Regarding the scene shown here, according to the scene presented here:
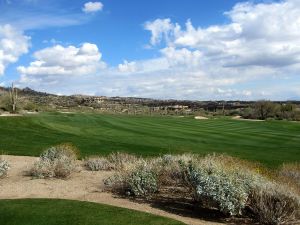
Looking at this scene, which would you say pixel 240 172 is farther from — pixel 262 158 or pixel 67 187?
pixel 262 158

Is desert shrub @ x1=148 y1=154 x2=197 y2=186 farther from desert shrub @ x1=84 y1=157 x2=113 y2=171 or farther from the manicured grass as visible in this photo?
desert shrub @ x1=84 y1=157 x2=113 y2=171

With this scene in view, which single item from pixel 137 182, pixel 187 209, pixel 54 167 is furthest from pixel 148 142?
pixel 187 209

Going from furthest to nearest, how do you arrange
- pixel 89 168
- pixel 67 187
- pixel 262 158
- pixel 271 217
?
pixel 262 158, pixel 89 168, pixel 67 187, pixel 271 217

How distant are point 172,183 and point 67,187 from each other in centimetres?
305

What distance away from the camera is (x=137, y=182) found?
41.7 ft

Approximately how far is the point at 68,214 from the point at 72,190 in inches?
113

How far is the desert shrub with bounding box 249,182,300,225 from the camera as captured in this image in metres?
10.4

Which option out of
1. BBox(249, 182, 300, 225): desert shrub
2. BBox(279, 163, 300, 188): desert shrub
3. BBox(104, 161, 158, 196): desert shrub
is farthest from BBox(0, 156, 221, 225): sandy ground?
BBox(279, 163, 300, 188): desert shrub

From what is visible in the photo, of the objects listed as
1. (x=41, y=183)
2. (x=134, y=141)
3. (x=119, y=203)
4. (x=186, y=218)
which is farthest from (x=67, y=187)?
(x=134, y=141)

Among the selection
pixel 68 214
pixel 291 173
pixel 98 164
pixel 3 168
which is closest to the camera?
pixel 68 214

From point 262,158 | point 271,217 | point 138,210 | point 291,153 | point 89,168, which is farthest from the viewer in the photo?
point 291,153

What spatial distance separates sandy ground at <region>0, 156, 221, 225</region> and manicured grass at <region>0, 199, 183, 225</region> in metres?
0.63

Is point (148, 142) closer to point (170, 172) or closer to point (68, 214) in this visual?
point (170, 172)

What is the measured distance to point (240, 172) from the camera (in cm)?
1149
